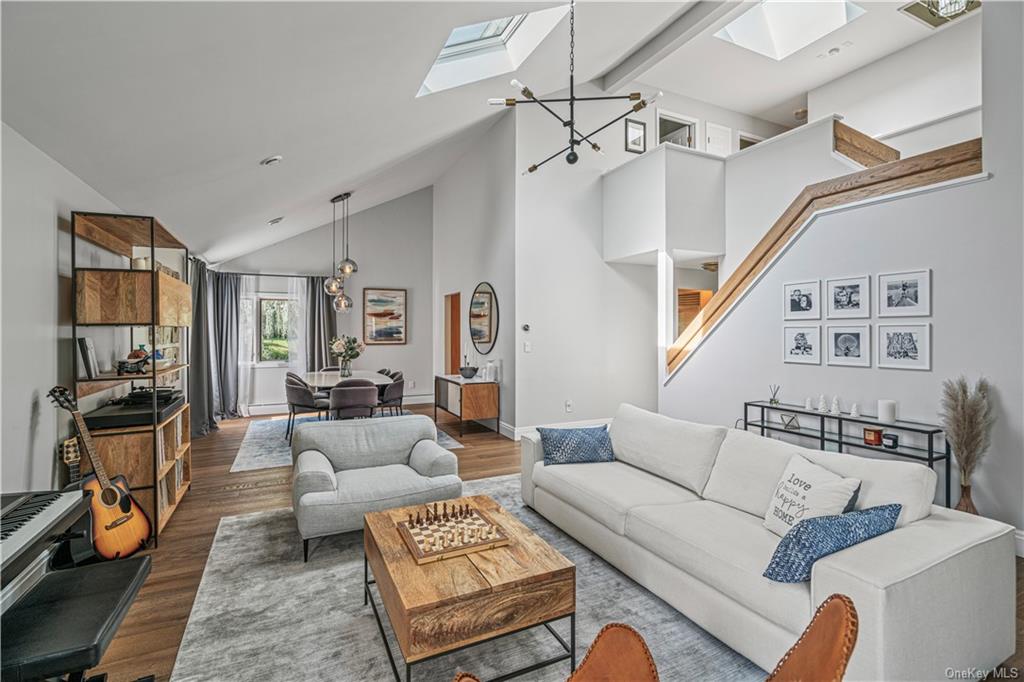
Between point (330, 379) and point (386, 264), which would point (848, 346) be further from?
point (386, 264)

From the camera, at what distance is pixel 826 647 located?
3.08ft

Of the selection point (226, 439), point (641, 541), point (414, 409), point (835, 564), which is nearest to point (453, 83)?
point (641, 541)

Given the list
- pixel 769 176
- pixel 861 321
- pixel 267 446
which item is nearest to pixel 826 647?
pixel 861 321

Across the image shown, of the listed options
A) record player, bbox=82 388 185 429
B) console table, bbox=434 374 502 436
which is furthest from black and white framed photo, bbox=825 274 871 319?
record player, bbox=82 388 185 429

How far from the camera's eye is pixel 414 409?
8492 millimetres

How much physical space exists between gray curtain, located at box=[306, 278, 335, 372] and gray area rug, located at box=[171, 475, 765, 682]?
560cm

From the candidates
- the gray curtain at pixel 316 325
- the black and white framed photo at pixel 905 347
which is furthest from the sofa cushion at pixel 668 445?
the gray curtain at pixel 316 325

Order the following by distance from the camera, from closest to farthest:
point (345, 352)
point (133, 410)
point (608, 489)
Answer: point (608, 489) → point (133, 410) → point (345, 352)

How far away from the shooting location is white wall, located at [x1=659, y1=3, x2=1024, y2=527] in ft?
10.2

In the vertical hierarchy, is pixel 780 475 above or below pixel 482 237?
below

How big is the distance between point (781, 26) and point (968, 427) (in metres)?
5.55

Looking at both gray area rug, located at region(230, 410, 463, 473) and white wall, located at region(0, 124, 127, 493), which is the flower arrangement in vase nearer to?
gray area rug, located at region(230, 410, 463, 473)

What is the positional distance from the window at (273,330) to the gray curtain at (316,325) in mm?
399

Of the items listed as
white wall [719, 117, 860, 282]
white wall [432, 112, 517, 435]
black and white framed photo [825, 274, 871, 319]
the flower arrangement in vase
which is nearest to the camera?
black and white framed photo [825, 274, 871, 319]
